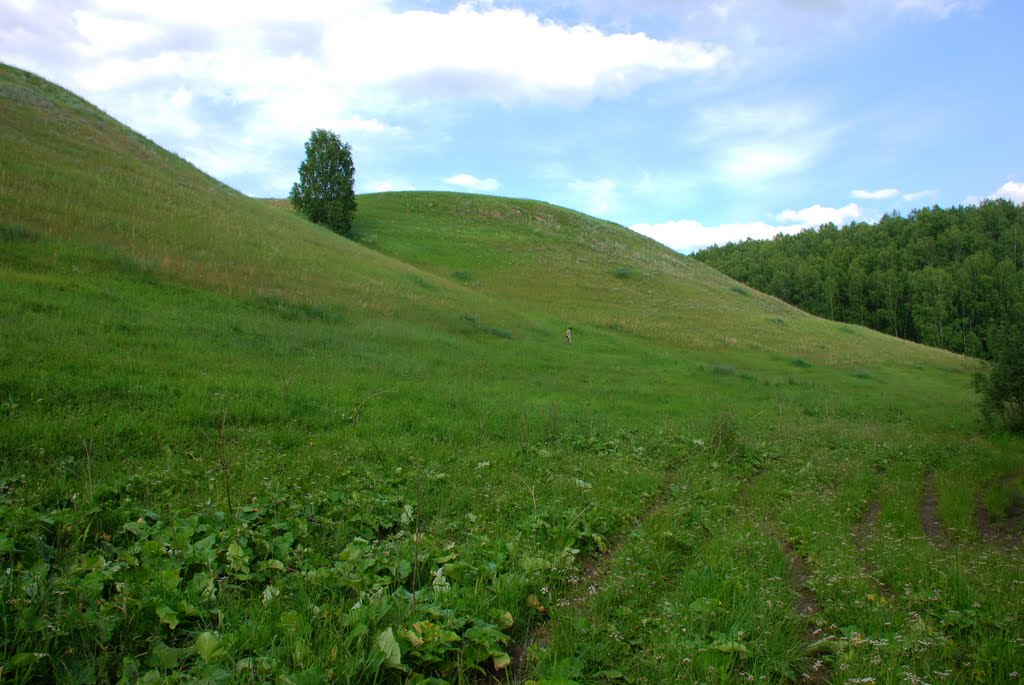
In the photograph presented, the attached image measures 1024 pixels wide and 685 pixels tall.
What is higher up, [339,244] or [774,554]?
[339,244]

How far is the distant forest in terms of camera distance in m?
90.2

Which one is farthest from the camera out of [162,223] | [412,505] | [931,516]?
[162,223]

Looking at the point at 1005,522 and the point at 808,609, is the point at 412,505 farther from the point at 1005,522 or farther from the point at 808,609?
the point at 1005,522

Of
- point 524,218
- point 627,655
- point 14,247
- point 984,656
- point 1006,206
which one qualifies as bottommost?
point 627,655

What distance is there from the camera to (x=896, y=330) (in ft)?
325

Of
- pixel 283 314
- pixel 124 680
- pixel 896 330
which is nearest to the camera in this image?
pixel 124 680

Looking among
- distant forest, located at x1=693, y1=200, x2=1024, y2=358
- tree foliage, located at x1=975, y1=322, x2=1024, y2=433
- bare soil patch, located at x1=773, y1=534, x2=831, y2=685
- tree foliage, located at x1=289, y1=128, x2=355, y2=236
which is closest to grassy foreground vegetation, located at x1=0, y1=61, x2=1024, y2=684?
bare soil patch, located at x1=773, y1=534, x2=831, y2=685

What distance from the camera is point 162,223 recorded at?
21328mm

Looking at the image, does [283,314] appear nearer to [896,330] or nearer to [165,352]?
[165,352]

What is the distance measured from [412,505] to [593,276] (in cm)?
4187

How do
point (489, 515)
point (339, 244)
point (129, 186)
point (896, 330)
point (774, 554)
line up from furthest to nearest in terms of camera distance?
point (896, 330), point (339, 244), point (129, 186), point (489, 515), point (774, 554)

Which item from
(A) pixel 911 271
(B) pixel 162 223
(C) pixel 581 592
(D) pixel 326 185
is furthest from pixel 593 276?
(A) pixel 911 271

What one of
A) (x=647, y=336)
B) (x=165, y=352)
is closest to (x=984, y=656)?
(x=165, y=352)

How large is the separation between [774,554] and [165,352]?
432 inches
